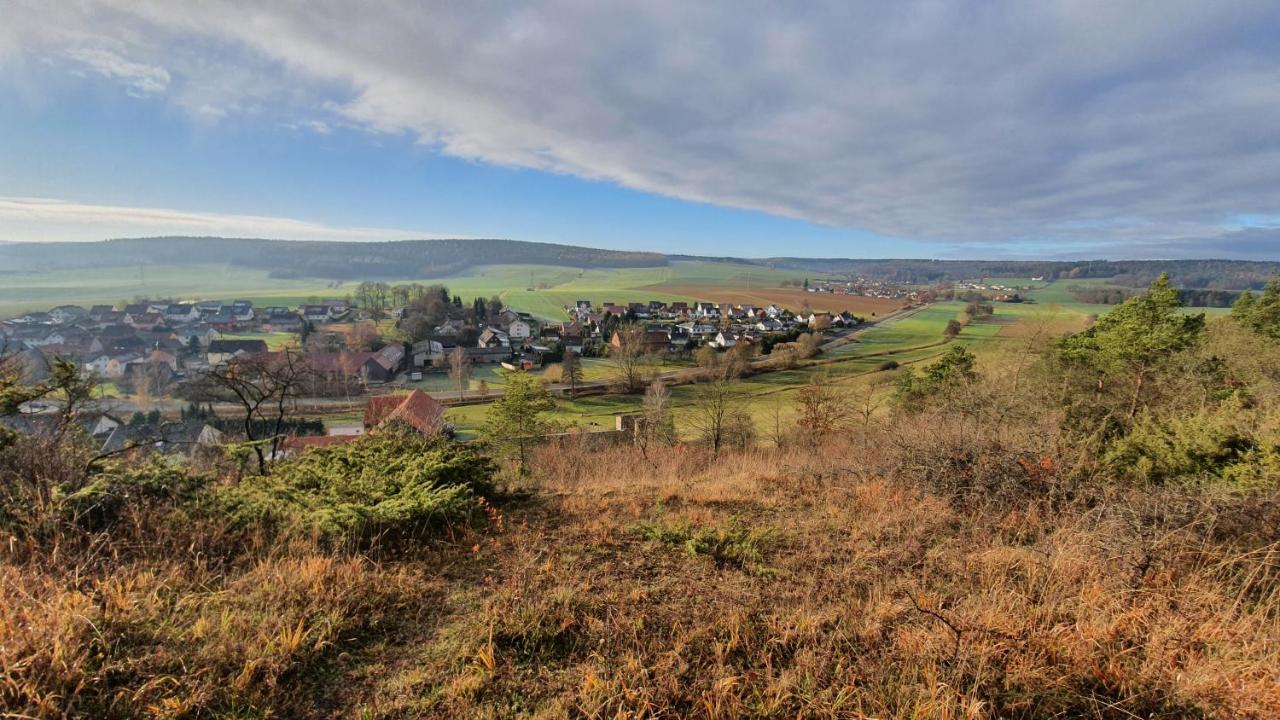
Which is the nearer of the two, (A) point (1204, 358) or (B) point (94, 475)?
(B) point (94, 475)

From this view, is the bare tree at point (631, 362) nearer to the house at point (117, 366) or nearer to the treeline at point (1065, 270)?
the treeline at point (1065, 270)

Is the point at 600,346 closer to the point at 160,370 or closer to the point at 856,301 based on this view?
the point at 160,370

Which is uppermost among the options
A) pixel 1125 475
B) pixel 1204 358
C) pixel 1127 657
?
pixel 1204 358

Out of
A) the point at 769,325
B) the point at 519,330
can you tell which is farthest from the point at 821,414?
the point at 519,330

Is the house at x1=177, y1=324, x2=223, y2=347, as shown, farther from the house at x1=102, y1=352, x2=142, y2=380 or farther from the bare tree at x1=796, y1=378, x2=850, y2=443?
the bare tree at x1=796, y1=378, x2=850, y2=443

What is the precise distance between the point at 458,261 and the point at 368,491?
130937mm

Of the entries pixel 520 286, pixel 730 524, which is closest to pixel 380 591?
pixel 730 524

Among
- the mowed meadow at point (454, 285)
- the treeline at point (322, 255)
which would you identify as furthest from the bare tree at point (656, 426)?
the treeline at point (322, 255)

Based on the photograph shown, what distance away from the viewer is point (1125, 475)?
25.8ft

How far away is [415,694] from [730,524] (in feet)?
10.6

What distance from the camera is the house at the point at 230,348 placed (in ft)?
132

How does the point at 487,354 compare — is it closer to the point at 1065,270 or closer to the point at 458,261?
the point at 458,261

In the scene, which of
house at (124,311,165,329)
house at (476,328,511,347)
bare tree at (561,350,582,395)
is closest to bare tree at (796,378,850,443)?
bare tree at (561,350,582,395)

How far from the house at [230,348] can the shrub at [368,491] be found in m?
43.7
